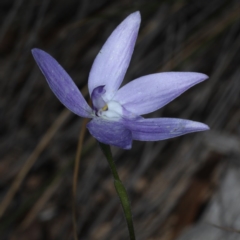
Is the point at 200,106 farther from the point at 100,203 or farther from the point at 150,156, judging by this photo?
the point at 100,203

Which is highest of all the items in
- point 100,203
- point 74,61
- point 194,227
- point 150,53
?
point 74,61

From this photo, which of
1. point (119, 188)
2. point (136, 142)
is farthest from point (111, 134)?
point (136, 142)

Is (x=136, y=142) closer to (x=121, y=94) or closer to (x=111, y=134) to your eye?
(x=121, y=94)

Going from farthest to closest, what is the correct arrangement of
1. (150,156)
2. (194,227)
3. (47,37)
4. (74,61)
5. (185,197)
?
(47,37) → (74,61) → (185,197) → (150,156) → (194,227)

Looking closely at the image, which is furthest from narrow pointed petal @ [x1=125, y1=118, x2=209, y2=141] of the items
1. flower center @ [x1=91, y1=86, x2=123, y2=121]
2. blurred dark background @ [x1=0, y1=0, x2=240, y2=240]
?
A: blurred dark background @ [x1=0, y1=0, x2=240, y2=240]

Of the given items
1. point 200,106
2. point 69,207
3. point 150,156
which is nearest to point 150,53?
point 200,106
